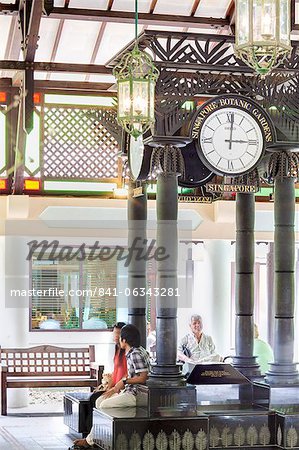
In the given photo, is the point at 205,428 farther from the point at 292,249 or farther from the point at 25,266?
the point at 25,266

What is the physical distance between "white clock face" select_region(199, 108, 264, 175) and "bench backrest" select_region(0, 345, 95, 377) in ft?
16.0

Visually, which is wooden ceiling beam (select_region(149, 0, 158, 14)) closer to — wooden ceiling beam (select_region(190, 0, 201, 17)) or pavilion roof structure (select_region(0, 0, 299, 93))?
pavilion roof structure (select_region(0, 0, 299, 93))

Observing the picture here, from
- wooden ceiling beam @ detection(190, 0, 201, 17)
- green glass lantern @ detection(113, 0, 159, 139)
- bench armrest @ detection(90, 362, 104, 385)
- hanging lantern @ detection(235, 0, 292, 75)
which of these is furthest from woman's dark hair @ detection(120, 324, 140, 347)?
wooden ceiling beam @ detection(190, 0, 201, 17)

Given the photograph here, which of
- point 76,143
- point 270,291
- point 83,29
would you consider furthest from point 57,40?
point 270,291

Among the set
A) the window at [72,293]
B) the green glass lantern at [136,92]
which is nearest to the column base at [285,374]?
the green glass lantern at [136,92]

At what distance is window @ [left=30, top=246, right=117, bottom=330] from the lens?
49.5 feet

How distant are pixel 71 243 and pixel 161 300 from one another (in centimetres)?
638


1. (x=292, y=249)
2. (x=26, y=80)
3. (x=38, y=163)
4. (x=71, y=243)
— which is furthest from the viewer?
(x=71, y=243)

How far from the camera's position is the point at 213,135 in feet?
28.2

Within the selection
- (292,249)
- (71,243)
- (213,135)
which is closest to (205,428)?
(292,249)

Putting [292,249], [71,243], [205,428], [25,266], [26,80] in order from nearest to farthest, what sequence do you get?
1. [205,428]
2. [292,249]
3. [26,80]
4. [25,266]
5. [71,243]

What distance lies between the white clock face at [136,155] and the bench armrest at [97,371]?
3.22 m

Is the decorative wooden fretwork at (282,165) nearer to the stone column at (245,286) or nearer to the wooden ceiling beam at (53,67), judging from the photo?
the stone column at (245,286)

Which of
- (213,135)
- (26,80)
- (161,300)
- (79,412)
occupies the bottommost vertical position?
(79,412)
